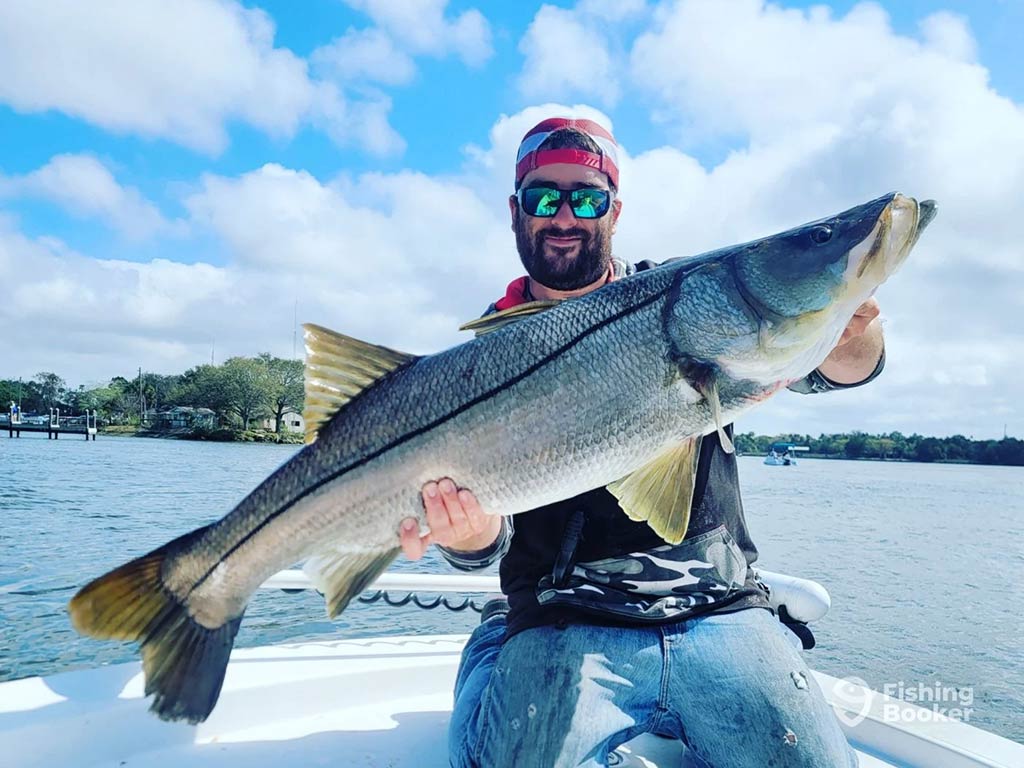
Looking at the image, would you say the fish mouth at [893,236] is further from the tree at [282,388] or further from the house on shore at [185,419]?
the house on shore at [185,419]

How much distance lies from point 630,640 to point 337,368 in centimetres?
151

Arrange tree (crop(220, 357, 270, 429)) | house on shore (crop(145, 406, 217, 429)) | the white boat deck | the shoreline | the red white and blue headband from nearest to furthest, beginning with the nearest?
the white boat deck, the red white and blue headband, the shoreline, tree (crop(220, 357, 270, 429)), house on shore (crop(145, 406, 217, 429))

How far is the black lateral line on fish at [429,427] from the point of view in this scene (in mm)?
2453

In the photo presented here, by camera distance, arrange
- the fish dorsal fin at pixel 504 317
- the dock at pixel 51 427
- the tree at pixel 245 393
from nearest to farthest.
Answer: the fish dorsal fin at pixel 504 317 < the dock at pixel 51 427 < the tree at pixel 245 393

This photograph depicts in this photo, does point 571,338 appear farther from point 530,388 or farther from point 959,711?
point 959,711

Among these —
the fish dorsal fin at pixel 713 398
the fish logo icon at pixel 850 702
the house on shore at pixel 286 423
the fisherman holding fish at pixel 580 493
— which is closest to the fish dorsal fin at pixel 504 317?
the fisherman holding fish at pixel 580 493

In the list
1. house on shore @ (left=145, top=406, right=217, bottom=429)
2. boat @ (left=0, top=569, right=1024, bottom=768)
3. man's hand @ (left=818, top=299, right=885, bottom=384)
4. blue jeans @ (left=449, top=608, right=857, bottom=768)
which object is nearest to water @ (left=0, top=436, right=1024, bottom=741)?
boat @ (left=0, top=569, right=1024, bottom=768)

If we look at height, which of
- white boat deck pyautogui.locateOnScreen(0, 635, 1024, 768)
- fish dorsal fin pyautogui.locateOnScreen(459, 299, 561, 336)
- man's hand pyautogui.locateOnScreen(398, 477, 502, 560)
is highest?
fish dorsal fin pyautogui.locateOnScreen(459, 299, 561, 336)

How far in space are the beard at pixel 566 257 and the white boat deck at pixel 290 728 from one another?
7.44 ft

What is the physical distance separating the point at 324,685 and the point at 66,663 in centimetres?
436

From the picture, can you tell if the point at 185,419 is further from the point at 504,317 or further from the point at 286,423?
the point at 504,317

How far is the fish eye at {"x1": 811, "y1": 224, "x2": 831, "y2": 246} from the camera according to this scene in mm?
Result: 2320

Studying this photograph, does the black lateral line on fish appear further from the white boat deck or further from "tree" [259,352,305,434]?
"tree" [259,352,305,434]

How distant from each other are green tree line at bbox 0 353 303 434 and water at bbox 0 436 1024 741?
4914 centimetres
